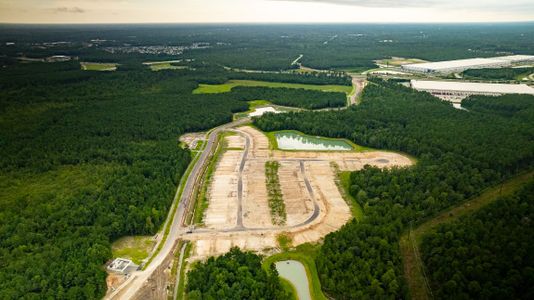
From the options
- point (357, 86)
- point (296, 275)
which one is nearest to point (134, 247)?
point (296, 275)

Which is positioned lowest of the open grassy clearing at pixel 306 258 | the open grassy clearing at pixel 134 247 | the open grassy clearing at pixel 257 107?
the open grassy clearing at pixel 306 258

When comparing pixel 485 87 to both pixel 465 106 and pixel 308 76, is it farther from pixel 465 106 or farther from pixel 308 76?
pixel 308 76

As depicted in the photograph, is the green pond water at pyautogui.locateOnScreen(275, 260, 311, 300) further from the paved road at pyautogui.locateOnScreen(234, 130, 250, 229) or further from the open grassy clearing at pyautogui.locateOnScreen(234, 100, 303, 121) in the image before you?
the open grassy clearing at pyautogui.locateOnScreen(234, 100, 303, 121)

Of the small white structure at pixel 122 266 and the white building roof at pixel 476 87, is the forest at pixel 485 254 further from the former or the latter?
the white building roof at pixel 476 87

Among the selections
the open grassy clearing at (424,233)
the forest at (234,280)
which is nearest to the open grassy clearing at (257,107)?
the open grassy clearing at (424,233)

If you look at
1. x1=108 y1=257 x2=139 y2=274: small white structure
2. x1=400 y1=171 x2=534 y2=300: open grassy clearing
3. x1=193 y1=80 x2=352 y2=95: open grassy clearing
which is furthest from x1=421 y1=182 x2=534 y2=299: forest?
x1=193 y1=80 x2=352 y2=95: open grassy clearing
